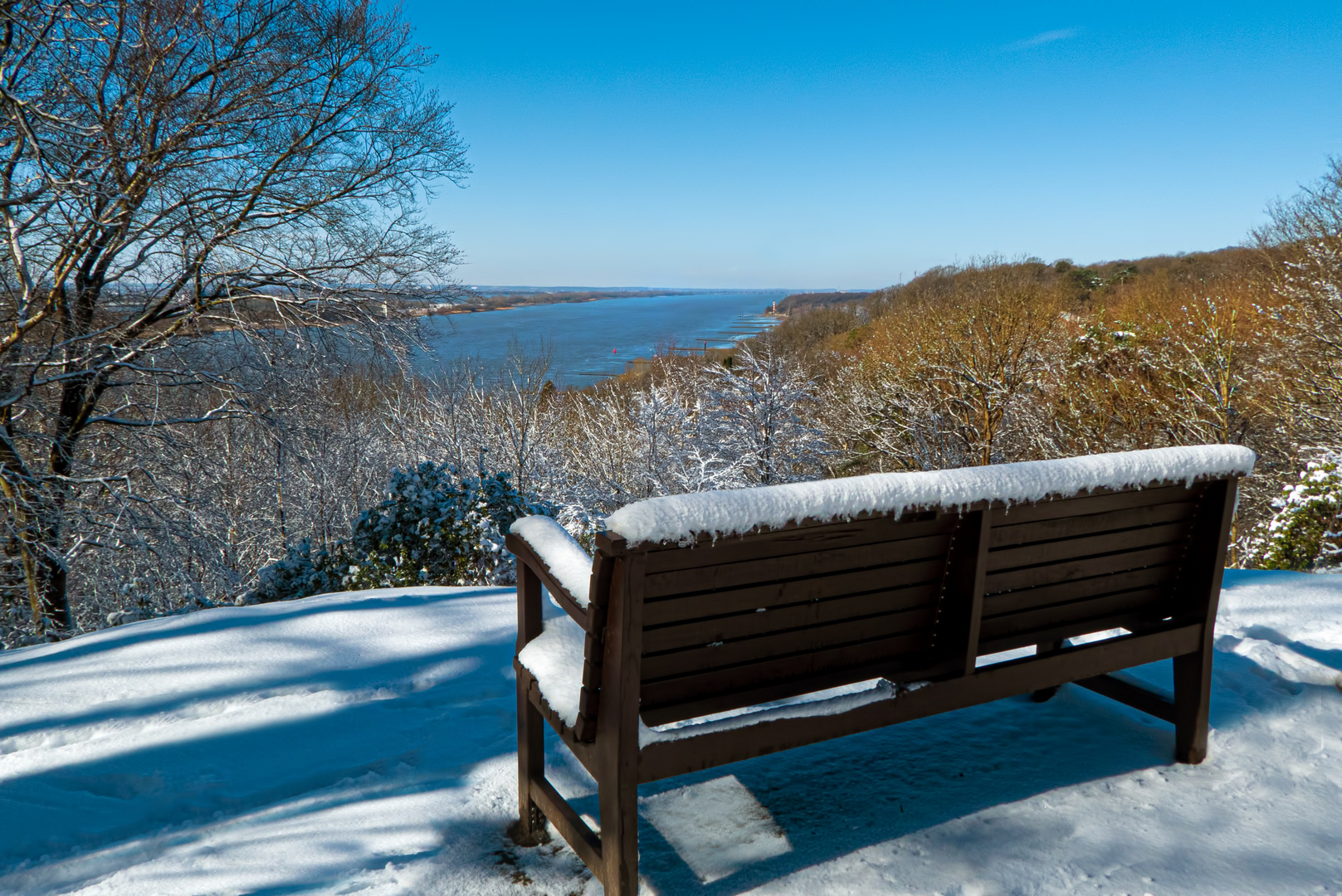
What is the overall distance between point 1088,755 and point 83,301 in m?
10.4

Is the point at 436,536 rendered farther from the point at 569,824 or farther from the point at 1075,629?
the point at 1075,629

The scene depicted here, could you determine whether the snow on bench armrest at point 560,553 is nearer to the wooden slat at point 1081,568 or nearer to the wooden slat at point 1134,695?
the wooden slat at point 1081,568

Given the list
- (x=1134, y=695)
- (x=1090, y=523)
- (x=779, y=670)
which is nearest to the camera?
(x=779, y=670)

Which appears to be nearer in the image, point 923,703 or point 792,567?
point 792,567

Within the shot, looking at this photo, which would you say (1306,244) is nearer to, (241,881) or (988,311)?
(988,311)

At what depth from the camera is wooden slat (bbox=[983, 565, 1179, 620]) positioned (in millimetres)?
2061

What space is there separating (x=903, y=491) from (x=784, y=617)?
1.30 ft

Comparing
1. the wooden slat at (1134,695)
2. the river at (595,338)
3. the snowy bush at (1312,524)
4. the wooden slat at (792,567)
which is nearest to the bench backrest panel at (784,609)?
the wooden slat at (792,567)

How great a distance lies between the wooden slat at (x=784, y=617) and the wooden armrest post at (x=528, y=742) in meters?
0.56

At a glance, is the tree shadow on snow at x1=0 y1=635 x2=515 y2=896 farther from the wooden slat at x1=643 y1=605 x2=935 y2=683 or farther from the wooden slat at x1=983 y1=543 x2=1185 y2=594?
the wooden slat at x1=983 y1=543 x2=1185 y2=594

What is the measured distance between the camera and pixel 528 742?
2070mm

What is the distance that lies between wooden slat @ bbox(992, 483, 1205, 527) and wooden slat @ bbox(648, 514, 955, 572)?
185 mm

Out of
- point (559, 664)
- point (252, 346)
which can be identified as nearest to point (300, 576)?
point (252, 346)

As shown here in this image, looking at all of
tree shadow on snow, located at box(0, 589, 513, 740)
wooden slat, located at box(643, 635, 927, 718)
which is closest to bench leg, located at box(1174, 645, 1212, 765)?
wooden slat, located at box(643, 635, 927, 718)
